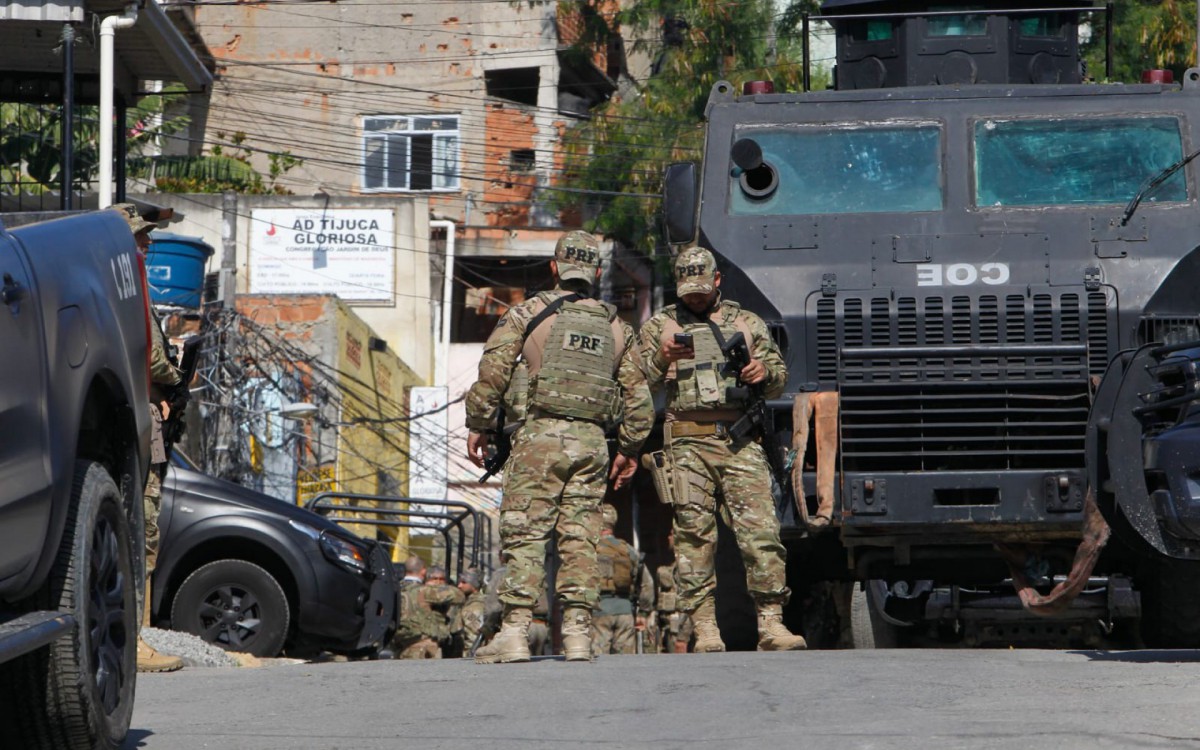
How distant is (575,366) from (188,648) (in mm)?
2958

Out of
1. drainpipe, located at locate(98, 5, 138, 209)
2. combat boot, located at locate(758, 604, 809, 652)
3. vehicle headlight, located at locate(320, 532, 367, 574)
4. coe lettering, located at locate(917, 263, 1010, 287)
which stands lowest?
combat boot, located at locate(758, 604, 809, 652)

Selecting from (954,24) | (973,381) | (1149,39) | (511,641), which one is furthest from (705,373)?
(1149,39)

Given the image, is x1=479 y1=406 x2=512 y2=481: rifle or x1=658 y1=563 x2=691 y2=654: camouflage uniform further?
x1=658 y1=563 x2=691 y2=654: camouflage uniform

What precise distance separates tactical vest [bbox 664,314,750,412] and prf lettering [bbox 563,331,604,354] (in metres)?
0.86

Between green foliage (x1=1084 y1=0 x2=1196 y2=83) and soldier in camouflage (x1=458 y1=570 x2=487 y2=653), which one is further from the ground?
green foliage (x1=1084 y1=0 x2=1196 y2=83)

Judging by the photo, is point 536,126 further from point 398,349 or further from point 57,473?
point 57,473

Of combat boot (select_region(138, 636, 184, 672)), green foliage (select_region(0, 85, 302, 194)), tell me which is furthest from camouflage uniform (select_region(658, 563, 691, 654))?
green foliage (select_region(0, 85, 302, 194))

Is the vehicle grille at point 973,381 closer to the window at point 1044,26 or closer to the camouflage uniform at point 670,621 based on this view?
the window at point 1044,26

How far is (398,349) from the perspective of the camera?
30.9 meters

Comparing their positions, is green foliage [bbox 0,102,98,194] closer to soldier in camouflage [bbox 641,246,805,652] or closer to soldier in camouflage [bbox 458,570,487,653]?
soldier in camouflage [bbox 458,570,487,653]

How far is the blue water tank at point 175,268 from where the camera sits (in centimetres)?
1886

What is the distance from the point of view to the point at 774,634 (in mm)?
9070

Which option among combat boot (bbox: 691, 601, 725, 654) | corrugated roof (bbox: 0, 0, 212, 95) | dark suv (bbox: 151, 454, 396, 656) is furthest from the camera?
dark suv (bbox: 151, 454, 396, 656)

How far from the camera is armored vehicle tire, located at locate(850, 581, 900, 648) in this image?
404 inches
